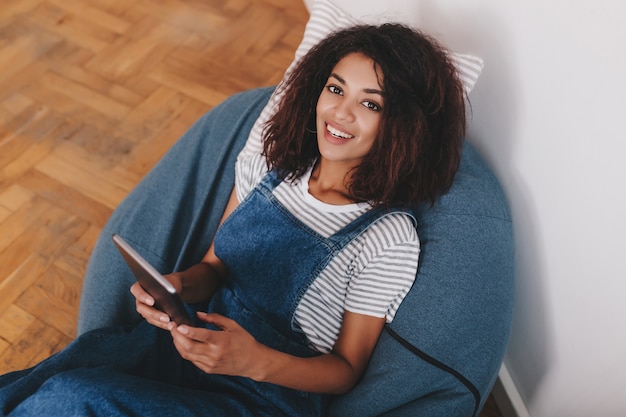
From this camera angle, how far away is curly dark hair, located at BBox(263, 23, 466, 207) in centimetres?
108

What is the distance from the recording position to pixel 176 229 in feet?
4.79

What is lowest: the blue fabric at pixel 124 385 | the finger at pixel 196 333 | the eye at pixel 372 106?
the blue fabric at pixel 124 385

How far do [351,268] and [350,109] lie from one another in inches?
12.6

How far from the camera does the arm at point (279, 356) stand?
981 millimetres

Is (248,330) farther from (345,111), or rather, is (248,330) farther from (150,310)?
(345,111)

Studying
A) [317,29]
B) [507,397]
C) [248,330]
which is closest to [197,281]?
[248,330]

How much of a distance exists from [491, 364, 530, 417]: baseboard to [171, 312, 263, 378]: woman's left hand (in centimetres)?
80

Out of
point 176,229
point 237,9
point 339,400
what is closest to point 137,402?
point 339,400

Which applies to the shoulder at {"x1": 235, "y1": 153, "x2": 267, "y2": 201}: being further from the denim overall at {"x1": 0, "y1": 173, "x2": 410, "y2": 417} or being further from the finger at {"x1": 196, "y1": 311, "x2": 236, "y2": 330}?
the finger at {"x1": 196, "y1": 311, "x2": 236, "y2": 330}

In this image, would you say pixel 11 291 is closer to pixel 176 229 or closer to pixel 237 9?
A: pixel 176 229

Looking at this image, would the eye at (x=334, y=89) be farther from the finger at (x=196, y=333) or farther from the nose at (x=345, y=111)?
the finger at (x=196, y=333)

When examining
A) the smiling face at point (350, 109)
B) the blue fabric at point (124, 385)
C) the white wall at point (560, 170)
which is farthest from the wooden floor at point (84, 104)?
the smiling face at point (350, 109)

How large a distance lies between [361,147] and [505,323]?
487 mm

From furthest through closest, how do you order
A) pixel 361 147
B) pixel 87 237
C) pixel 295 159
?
1. pixel 87 237
2. pixel 295 159
3. pixel 361 147
